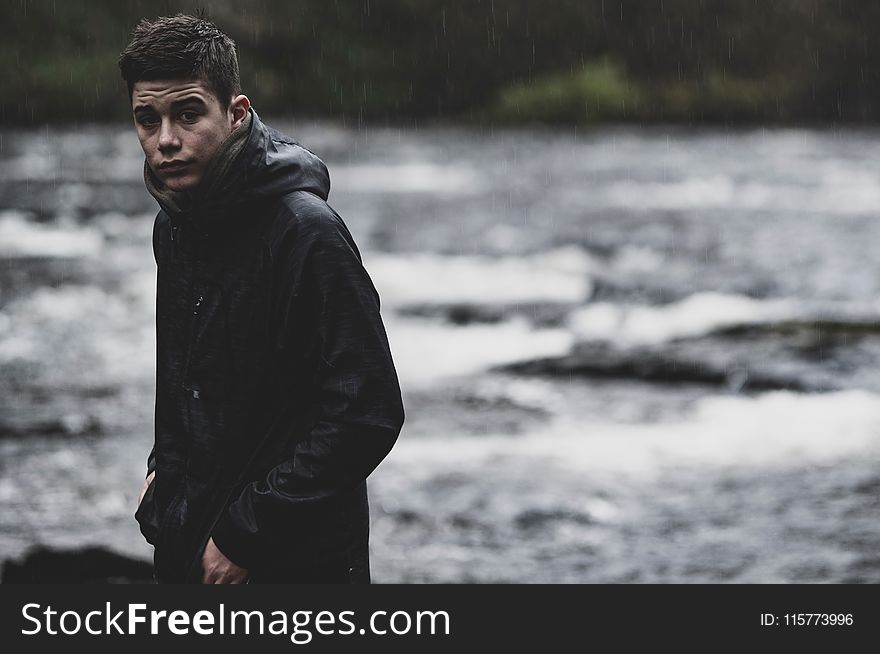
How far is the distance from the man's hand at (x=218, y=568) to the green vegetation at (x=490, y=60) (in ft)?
379

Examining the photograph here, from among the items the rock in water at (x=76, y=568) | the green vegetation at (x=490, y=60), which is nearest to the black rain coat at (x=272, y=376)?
the rock in water at (x=76, y=568)

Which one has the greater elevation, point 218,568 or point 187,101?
point 187,101

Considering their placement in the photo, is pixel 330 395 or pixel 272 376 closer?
pixel 330 395

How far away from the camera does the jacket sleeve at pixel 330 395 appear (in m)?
2.42

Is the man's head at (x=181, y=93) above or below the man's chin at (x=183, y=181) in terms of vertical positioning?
above

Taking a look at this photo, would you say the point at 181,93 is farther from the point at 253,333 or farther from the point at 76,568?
the point at 76,568

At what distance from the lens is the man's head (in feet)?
8.00

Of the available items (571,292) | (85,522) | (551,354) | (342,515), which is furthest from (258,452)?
(571,292)

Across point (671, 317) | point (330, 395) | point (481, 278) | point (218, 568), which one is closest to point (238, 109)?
point (330, 395)

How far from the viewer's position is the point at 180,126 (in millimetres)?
2463

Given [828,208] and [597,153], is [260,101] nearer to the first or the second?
[597,153]

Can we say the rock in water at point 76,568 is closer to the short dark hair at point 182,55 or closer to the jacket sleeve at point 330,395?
the jacket sleeve at point 330,395

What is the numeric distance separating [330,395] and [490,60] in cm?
15142

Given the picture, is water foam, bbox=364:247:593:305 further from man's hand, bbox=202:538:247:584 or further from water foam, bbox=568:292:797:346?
man's hand, bbox=202:538:247:584
